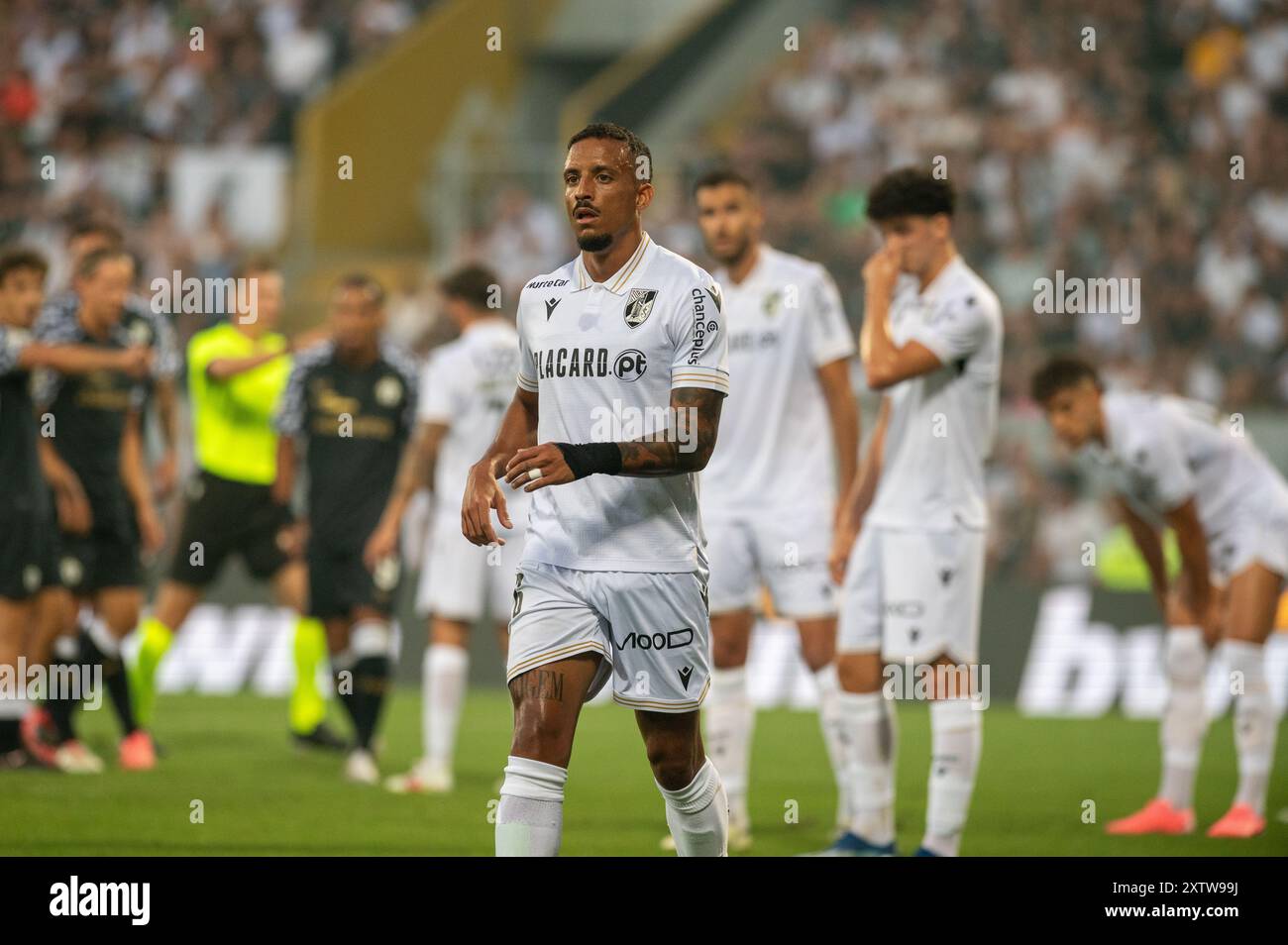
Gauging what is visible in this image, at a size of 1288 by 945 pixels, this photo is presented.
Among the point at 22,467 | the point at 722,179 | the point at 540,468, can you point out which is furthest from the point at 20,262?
the point at 540,468

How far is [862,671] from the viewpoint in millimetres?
7746

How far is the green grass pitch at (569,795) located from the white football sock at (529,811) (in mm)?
2411

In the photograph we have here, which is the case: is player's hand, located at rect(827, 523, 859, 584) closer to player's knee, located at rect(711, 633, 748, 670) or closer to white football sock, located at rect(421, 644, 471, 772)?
player's knee, located at rect(711, 633, 748, 670)

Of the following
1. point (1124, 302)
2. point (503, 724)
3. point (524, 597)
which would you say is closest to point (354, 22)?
point (1124, 302)

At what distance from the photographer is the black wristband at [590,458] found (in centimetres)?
546

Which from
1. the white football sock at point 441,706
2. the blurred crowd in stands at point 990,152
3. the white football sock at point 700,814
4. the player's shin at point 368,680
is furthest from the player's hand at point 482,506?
the blurred crowd in stands at point 990,152

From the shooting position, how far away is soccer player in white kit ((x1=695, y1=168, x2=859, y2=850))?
8.39 meters

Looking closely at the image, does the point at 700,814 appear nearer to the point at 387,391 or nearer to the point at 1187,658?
the point at 1187,658

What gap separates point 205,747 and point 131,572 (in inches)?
53.4

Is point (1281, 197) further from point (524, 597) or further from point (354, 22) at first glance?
point (524, 597)

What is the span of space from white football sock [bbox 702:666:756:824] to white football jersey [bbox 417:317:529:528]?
2084 mm

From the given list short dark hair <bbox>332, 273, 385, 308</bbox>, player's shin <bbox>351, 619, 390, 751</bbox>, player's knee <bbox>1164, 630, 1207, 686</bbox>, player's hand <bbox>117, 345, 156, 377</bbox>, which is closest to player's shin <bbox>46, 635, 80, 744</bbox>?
player's shin <bbox>351, 619, 390, 751</bbox>

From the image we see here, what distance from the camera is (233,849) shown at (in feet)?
25.6

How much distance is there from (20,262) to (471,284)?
95.4 inches
